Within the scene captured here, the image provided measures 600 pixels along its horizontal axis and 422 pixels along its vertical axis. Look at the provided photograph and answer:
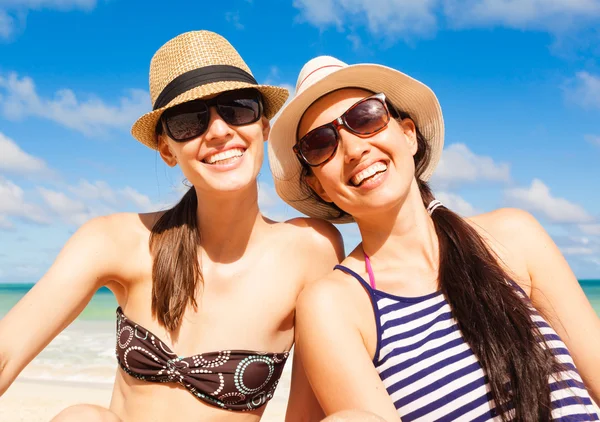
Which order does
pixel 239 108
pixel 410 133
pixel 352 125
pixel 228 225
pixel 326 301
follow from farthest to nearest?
pixel 228 225 < pixel 410 133 < pixel 239 108 < pixel 352 125 < pixel 326 301

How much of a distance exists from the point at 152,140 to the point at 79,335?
17.4 metres

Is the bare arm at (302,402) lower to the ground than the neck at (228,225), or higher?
lower

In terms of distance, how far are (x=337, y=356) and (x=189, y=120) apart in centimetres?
153

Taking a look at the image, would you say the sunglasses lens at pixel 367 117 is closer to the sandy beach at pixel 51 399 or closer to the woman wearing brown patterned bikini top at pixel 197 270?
the woman wearing brown patterned bikini top at pixel 197 270

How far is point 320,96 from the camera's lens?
3154 millimetres

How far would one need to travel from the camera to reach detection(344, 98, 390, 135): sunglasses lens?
2.98 meters

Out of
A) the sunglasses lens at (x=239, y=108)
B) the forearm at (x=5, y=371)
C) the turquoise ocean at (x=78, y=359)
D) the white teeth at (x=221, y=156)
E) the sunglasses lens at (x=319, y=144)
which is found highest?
the turquoise ocean at (x=78, y=359)

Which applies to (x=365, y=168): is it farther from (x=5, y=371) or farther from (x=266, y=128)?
(x=5, y=371)

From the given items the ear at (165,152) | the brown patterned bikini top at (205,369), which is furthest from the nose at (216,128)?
the brown patterned bikini top at (205,369)

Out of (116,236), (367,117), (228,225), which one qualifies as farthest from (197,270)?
(367,117)

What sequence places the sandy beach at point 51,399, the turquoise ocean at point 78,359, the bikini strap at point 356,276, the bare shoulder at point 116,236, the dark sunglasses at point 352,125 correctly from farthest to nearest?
1. the turquoise ocean at point 78,359
2. the sandy beach at point 51,399
3. the bare shoulder at point 116,236
4. the dark sunglasses at point 352,125
5. the bikini strap at point 356,276

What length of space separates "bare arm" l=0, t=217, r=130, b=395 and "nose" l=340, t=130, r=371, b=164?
1455 mm

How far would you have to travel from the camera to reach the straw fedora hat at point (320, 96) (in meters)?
3.10

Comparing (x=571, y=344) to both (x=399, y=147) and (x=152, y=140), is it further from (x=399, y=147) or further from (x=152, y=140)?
(x=152, y=140)
